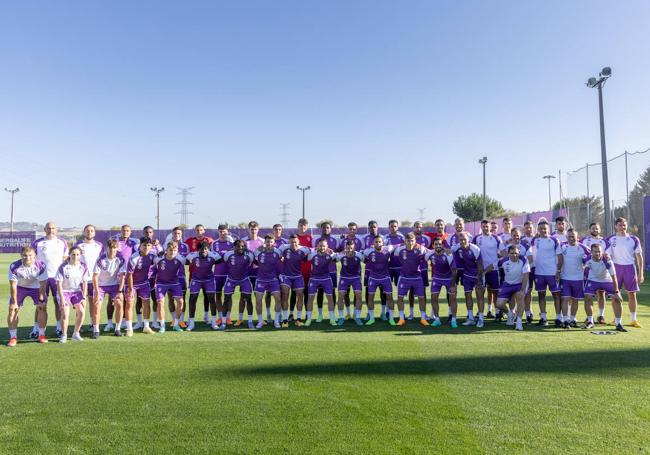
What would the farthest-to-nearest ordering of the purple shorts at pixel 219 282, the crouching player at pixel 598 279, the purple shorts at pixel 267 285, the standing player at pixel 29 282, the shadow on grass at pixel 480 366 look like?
1. the purple shorts at pixel 219 282
2. the purple shorts at pixel 267 285
3. the crouching player at pixel 598 279
4. the standing player at pixel 29 282
5. the shadow on grass at pixel 480 366

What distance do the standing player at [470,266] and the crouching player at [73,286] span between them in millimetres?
6901

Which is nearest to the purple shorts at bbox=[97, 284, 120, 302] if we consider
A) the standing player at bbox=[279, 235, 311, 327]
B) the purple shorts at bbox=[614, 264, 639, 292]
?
the standing player at bbox=[279, 235, 311, 327]

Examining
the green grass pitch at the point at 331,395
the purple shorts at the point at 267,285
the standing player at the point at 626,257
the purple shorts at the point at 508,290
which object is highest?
the standing player at the point at 626,257

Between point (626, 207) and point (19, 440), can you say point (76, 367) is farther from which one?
point (626, 207)

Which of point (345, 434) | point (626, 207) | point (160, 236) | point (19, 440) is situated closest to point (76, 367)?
point (19, 440)

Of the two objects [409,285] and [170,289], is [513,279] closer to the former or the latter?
[409,285]

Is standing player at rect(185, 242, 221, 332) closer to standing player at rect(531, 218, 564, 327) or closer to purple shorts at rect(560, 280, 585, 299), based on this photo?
standing player at rect(531, 218, 564, 327)

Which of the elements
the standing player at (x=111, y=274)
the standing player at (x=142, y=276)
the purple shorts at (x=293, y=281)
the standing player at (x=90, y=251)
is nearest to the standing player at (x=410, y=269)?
the purple shorts at (x=293, y=281)

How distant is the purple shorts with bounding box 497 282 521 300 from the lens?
8146mm

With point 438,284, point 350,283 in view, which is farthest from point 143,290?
point 438,284

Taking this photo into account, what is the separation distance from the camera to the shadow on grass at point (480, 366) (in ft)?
16.9

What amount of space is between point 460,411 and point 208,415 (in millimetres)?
2300

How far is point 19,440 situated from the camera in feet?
11.5

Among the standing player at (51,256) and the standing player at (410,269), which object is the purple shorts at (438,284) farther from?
the standing player at (51,256)
